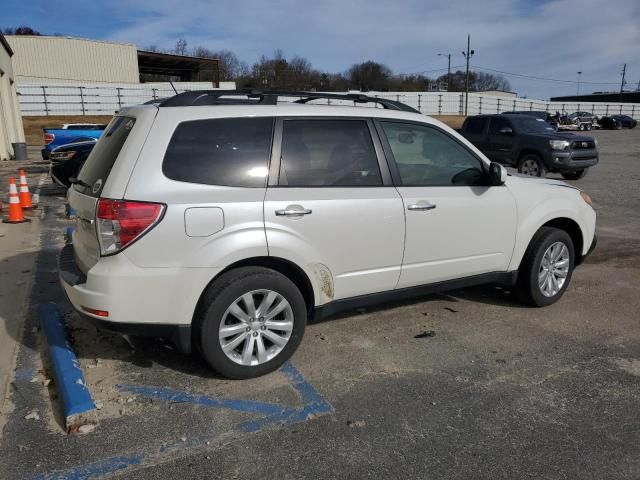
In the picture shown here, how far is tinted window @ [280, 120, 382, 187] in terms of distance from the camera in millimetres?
3686

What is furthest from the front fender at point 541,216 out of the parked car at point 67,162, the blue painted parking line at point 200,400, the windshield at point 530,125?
the windshield at point 530,125

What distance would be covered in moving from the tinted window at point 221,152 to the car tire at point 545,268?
2.73 m

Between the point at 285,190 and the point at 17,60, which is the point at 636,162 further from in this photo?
the point at 17,60

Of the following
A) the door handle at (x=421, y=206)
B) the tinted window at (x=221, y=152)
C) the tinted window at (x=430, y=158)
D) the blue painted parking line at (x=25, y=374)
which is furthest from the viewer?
the tinted window at (x=430, y=158)

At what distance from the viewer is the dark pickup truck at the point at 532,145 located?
13797mm

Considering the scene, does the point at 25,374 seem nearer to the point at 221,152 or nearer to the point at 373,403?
the point at 221,152

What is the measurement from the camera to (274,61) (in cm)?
7169

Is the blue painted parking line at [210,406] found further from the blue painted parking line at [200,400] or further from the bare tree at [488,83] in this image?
the bare tree at [488,83]

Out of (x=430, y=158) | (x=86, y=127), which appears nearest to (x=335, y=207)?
(x=430, y=158)

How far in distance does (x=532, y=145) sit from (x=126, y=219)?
13120mm

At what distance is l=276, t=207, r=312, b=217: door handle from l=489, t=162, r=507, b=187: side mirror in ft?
5.78

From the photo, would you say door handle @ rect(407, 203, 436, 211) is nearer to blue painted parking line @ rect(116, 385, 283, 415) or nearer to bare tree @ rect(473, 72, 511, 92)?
blue painted parking line @ rect(116, 385, 283, 415)

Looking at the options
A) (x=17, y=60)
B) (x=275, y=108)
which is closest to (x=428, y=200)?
(x=275, y=108)

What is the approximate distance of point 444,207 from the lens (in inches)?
166
